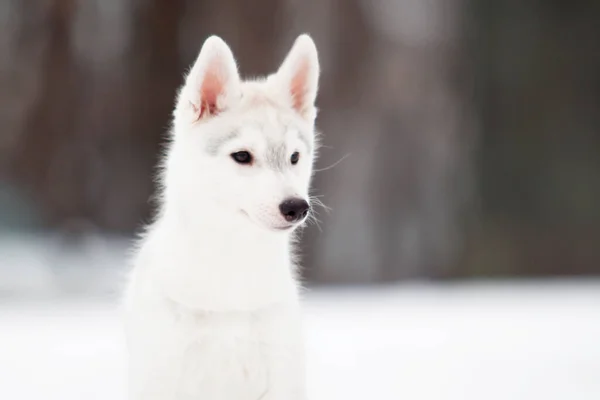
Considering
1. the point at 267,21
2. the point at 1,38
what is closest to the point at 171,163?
the point at 267,21

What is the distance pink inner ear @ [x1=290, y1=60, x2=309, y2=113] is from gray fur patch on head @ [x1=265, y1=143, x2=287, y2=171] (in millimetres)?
243

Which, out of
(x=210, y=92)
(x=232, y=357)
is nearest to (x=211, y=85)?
(x=210, y=92)

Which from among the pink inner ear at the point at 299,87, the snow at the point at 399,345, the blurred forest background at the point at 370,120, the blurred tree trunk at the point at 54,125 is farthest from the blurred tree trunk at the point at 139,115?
the pink inner ear at the point at 299,87

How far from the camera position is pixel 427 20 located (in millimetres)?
4793

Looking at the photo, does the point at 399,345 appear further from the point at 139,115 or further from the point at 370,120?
the point at 139,115

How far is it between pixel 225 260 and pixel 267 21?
9.52 ft

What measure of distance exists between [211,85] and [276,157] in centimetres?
25

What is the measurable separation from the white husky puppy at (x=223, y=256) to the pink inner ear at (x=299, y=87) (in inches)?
3.4

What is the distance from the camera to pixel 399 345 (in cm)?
303

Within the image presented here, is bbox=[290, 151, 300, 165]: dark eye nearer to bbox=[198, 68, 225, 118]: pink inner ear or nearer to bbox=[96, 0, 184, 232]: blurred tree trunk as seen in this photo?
bbox=[198, 68, 225, 118]: pink inner ear

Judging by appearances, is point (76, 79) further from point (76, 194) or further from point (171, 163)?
point (171, 163)

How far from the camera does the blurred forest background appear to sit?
14.3ft

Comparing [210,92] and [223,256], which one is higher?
[210,92]

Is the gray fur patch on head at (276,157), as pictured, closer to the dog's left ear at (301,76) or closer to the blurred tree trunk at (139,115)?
the dog's left ear at (301,76)
